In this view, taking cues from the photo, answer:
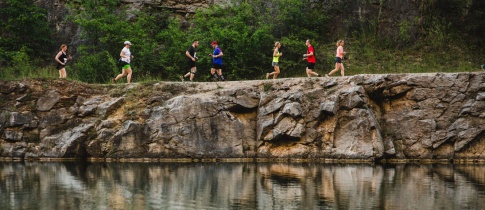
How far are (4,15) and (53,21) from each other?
2.95 metres

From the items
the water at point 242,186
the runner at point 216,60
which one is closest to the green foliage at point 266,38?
the runner at point 216,60

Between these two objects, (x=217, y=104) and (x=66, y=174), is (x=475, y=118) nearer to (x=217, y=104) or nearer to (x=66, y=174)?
(x=217, y=104)

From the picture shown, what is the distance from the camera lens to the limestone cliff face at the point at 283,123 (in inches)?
1165

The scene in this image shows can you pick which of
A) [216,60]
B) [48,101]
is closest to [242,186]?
[216,60]

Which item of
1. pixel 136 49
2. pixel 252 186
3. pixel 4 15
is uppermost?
pixel 4 15

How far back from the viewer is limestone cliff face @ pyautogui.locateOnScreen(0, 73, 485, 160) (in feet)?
97.1

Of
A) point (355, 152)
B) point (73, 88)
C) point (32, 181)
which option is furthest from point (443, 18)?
point (32, 181)

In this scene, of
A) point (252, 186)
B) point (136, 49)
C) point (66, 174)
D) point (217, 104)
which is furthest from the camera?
point (136, 49)

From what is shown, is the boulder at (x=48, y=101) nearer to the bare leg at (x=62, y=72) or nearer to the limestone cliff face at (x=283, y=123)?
the limestone cliff face at (x=283, y=123)

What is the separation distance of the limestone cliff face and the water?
2.30 m

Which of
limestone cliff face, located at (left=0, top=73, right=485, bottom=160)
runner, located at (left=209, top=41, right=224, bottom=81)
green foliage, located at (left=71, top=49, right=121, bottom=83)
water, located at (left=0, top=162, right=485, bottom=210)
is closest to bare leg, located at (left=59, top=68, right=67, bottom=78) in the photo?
limestone cliff face, located at (left=0, top=73, right=485, bottom=160)

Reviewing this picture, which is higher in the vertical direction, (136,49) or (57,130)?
(136,49)

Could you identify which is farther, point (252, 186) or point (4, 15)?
point (4, 15)

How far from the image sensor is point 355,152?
2923 cm
